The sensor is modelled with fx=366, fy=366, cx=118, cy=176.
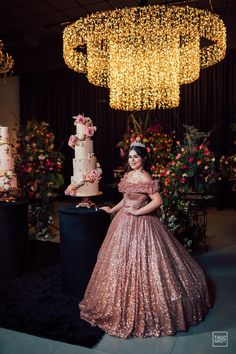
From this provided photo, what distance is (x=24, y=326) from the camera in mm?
2912

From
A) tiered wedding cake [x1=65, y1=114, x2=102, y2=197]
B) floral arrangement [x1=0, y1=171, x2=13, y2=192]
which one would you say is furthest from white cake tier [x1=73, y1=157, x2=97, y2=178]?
floral arrangement [x1=0, y1=171, x2=13, y2=192]

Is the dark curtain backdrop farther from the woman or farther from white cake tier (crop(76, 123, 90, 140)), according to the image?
the woman

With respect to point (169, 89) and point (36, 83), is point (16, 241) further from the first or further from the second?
point (36, 83)

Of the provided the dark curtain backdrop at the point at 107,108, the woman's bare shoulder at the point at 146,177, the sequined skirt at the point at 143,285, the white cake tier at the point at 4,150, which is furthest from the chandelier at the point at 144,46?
the sequined skirt at the point at 143,285

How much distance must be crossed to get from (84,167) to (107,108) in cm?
545

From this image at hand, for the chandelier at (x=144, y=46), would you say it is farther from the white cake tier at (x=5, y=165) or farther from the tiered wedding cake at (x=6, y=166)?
the white cake tier at (x=5, y=165)

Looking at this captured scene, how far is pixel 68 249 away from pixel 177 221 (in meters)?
1.66

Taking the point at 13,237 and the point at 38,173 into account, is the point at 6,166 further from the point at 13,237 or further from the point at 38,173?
the point at 38,173

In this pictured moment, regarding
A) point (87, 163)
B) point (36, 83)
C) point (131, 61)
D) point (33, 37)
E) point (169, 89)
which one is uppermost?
point (33, 37)

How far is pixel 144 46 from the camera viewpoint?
496cm

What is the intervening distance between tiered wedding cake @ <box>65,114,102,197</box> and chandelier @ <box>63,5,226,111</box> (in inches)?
64.2

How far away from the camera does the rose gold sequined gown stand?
2.66 m

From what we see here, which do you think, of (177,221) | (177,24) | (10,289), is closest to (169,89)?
(177,24)

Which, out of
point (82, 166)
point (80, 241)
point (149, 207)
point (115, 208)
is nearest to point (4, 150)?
point (82, 166)
